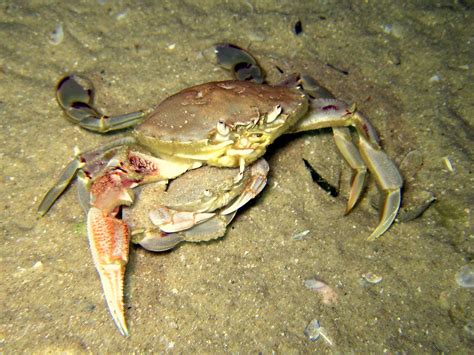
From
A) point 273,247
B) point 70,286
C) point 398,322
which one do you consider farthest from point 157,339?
→ point 398,322

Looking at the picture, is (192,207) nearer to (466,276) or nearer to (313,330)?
(313,330)

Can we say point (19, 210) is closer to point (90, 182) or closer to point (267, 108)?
point (90, 182)

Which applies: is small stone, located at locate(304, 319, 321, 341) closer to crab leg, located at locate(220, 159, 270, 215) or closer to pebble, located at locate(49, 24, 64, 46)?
crab leg, located at locate(220, 159, 270, 215)

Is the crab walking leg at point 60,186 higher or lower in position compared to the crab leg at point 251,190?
lower

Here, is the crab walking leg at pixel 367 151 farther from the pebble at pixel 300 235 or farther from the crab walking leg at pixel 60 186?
the crab walking leg at pixel 60 186

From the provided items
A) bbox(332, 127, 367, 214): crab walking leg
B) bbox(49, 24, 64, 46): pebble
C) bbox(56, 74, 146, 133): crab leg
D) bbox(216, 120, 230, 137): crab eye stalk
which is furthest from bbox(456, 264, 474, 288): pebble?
bbox(49, 24, 64, 46): pebble

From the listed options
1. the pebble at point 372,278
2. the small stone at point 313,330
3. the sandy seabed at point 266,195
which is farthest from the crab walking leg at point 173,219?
the pebble at point 372,278

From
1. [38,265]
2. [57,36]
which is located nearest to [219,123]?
[38,265]
